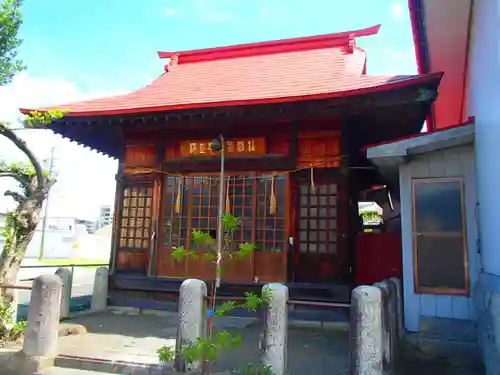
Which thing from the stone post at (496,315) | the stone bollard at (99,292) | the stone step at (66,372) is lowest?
the stone step at (66,372)

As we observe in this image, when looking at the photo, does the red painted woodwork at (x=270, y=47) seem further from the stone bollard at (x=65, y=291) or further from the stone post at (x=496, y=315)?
the stone post at (x=496, y=315)

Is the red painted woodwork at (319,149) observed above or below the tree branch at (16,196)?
above

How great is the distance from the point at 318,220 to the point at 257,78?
3688 millimetres

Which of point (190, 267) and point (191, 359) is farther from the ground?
point (190, 267)

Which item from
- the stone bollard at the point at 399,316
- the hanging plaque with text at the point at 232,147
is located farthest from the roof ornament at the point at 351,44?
the stone bollard at the point at 399,316

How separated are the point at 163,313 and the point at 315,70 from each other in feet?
20.7

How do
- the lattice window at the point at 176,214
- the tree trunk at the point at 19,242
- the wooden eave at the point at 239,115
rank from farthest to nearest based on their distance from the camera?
1. the lattice window at the point at 176,214
2. the wooden eave at the point at 239,115
3. the tree trunk at the point at 19,242

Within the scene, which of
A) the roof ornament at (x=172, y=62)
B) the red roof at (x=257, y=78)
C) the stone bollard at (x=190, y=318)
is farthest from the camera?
the roof ornament at (x=172, y=62)

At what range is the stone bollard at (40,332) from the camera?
5.25 m

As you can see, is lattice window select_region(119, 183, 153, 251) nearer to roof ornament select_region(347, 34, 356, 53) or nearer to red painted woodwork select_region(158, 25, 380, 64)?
red painted woodwork select_region(158, 25, 380, 64)

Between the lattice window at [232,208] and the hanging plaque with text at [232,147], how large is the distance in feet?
1.71

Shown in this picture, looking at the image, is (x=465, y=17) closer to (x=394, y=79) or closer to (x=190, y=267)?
(x=394, y=79)

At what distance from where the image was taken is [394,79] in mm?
7078

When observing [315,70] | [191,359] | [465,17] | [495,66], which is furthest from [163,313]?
[465,17]
